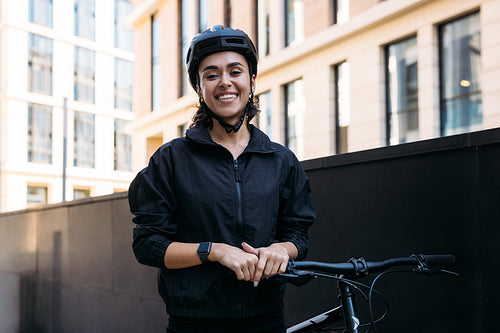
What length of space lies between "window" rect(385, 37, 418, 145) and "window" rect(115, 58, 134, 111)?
3092cm

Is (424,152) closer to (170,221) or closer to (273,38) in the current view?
(170,221)

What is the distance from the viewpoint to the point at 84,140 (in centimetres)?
4219

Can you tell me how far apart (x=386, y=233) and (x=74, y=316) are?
5287 mm

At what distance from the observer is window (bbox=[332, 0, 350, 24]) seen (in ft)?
59.6

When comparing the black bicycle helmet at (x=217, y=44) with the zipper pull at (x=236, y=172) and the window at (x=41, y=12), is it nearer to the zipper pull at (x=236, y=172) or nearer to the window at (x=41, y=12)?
the zipper pull at (x=236, y=172)

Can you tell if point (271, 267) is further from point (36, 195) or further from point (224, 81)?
point (36, 195)

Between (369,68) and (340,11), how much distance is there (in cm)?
252

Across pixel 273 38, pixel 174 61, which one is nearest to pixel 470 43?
pixel 273 38

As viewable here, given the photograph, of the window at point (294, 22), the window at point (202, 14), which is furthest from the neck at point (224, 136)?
the window at point (202, 14)

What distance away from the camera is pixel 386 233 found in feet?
9.50

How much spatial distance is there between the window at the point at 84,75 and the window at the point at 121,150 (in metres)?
2.93

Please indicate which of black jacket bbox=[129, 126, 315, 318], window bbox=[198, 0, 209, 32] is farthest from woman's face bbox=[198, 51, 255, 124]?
window bbox=[198, 0, 209, 32]

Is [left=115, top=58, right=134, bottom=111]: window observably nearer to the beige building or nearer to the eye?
the beige building

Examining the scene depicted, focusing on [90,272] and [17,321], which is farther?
[17,321]
